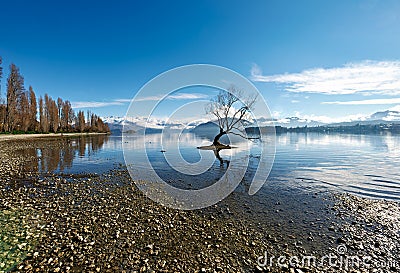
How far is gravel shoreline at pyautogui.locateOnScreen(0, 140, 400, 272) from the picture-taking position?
5.87 meters

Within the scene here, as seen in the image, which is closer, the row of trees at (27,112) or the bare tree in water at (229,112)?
the bare tree in water at (229,112)

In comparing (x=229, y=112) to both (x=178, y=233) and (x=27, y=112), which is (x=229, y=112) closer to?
(x=178, y=233)

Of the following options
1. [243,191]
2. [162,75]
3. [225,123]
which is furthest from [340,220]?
[225,123]

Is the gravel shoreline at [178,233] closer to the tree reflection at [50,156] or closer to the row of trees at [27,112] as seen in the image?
the tree reflection at [50,156]

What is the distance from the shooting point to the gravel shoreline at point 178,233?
587 cm

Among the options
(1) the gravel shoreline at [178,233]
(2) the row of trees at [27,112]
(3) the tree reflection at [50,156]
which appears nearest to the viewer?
(1) the gravel shoreline at [178,233]

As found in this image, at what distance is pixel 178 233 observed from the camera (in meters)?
7.59

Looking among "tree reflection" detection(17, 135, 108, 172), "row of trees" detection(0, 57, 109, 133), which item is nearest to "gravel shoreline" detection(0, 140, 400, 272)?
"tree reflection" detection(17, 135, 108, 172)

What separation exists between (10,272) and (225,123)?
4166 centimetres

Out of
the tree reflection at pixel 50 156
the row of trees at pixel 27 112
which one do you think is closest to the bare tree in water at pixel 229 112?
the tree reflection at pixel 50 156

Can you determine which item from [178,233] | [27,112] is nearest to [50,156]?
[178,233]

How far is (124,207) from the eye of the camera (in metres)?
9.88

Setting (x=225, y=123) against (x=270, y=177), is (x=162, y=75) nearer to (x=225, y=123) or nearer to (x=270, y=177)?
(x=270, y=177)

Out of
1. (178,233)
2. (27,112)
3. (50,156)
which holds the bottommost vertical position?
(178,233)
